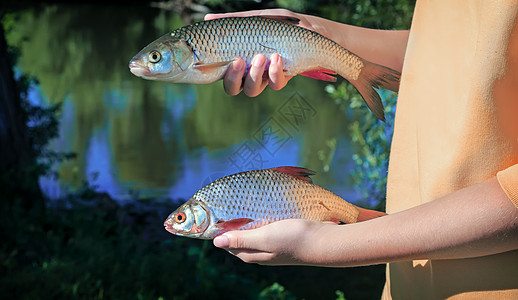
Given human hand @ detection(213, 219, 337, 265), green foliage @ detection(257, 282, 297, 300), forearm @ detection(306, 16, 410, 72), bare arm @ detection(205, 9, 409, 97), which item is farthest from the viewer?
green foliage @ detection(257, 282, 297, 300)

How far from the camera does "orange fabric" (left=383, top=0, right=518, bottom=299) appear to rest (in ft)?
3.32

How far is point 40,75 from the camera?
32.0 feet

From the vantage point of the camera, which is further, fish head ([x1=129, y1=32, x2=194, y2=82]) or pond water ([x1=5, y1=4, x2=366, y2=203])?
pond water ([x1=5, y1=4, x2=366, y2=203])

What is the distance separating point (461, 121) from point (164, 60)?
0.57m

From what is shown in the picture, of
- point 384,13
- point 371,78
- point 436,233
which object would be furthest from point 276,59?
point 384,13

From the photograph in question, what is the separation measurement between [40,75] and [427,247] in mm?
9716

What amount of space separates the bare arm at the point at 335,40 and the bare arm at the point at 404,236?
295mm

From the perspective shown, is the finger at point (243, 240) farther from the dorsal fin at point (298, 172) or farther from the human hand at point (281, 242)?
the dorsal fin at point (298, 172)

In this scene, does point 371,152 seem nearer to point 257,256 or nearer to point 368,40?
point 368,40

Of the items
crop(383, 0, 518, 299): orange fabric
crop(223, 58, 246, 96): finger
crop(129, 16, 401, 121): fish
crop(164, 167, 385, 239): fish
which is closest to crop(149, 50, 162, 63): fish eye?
crop(129, 16, 401, 121): fish

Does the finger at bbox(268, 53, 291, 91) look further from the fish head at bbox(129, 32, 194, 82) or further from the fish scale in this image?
the fish head at bbox(129, 32, 194, 82)

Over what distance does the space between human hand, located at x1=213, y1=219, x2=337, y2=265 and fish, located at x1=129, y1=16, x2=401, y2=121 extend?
30 cm

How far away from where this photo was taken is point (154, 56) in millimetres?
1133

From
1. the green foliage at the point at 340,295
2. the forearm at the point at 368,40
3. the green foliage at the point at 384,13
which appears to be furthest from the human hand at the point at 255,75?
the green foliage at the point at 384,13
